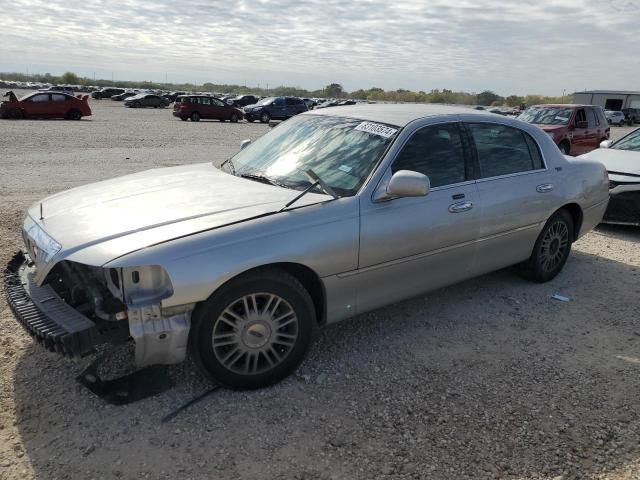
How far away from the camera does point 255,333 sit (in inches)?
124

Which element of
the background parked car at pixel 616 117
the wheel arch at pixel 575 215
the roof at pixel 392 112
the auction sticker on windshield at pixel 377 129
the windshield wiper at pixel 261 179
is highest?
the background parked car at pixel 616 117

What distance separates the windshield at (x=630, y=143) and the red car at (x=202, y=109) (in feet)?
83.8

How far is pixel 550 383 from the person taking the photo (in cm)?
348

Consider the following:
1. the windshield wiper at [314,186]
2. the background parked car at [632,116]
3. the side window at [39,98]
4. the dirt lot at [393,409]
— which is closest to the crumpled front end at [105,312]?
the dirt lot at [393,409]

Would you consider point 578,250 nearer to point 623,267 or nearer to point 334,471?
point 623,267

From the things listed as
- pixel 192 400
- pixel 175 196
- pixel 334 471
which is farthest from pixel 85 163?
pixel 334 471

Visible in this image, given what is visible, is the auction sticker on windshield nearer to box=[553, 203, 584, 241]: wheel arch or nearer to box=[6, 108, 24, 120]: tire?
box=[553, 203, 584, 241]: wheel arch

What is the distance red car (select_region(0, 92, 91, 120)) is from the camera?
81.4 feet

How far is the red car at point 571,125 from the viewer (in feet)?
42.7

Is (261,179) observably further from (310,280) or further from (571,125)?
(571,125)

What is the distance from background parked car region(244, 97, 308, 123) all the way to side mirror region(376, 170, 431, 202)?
98.0 ft

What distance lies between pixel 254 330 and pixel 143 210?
103 centimetres

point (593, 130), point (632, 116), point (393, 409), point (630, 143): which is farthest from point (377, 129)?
point (632, 116)

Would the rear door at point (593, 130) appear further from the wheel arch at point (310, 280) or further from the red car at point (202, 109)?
the red car at point (202, 109)
